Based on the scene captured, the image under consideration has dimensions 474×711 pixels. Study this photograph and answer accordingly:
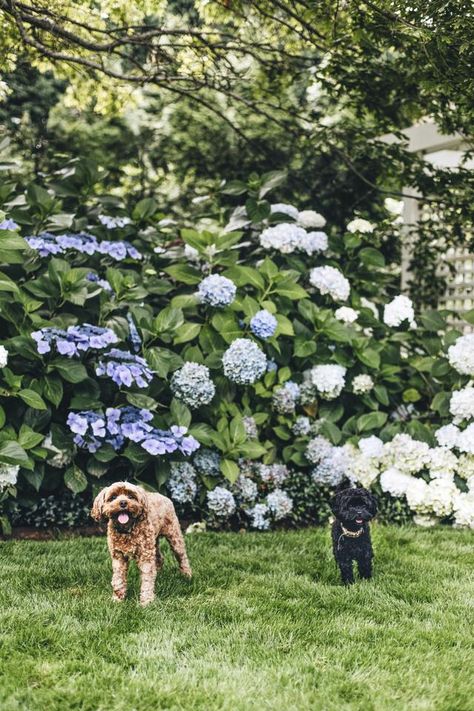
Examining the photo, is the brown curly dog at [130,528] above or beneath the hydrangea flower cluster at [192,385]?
beneath

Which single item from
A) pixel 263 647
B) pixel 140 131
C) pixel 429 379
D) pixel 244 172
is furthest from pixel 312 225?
pixel 140 131

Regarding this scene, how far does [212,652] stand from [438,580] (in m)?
1.29

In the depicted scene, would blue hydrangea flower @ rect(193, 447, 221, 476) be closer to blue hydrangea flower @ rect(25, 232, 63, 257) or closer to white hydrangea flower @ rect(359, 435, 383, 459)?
white hydrangea flower @ rect(359, 435, 383, 459)

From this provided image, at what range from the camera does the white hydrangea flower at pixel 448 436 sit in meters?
4.70

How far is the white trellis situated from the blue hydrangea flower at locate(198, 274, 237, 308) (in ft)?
7.66

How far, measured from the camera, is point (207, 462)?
4.47 m

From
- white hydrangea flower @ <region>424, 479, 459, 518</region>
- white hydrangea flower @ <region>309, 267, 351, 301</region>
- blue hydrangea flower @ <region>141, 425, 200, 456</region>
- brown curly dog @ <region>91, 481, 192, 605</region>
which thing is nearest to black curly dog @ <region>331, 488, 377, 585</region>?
brown curly dog @ <region>91, 481, 192, 605</region>

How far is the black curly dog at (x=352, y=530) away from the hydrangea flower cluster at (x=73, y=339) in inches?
61.0

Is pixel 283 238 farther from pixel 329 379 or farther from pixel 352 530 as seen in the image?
pixel 352 530

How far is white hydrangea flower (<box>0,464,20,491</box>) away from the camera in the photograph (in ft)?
12.6

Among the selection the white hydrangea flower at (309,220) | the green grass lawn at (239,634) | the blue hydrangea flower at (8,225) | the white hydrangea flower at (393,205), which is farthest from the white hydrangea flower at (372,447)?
the white hydrangea flower at (393,205)

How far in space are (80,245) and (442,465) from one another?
253 cm

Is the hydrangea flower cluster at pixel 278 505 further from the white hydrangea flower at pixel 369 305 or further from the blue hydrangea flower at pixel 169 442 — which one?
the white hydrangea flower at pixel 369 305

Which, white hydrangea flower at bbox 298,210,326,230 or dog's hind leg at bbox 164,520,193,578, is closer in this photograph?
dog's hind leg at bbox 164,520,193,578
